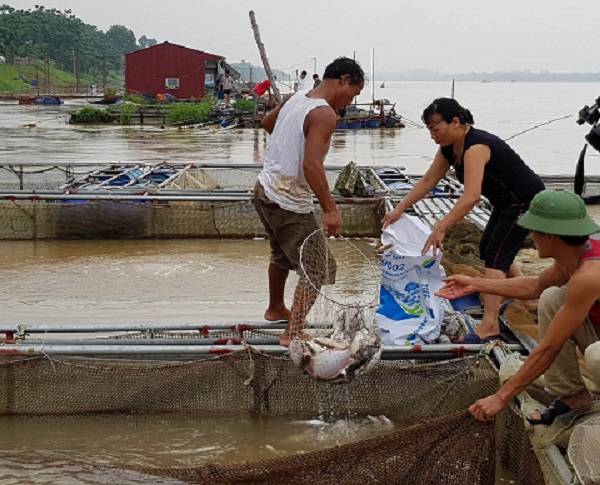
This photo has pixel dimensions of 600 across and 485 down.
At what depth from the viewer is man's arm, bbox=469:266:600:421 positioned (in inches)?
115

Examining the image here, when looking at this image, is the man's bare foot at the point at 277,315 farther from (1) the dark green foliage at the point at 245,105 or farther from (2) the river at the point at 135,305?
(1) the dark green foliage at the point at 245,105

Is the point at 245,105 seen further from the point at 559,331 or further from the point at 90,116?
the point at 559,331

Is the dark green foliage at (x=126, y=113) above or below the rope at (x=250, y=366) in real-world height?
above

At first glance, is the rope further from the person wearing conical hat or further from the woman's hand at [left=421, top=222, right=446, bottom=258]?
the person wearing conical hat

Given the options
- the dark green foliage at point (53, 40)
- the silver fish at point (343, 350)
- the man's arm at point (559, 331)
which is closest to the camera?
the man's arm at point (559, 331)

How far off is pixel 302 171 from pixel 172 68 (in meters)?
38.8

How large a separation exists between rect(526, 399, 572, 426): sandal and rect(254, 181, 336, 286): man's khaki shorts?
1.45 metres

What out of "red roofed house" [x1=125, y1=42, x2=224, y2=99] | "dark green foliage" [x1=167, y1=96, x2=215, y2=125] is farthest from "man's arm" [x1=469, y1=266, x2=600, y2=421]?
"red roofed house" [x1=125, y1=42, x2=224, y2=99]

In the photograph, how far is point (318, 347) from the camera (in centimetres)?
389

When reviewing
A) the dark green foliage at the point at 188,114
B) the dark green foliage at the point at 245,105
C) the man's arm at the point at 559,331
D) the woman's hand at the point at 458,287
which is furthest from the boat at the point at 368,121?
the man's arm at the point at 559,331

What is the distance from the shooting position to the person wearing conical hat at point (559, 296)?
297 centimetres

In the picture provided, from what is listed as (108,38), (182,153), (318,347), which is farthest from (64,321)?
(108,38)

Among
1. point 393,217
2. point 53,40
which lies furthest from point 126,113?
point 53,40

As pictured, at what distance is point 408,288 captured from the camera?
4613mm
